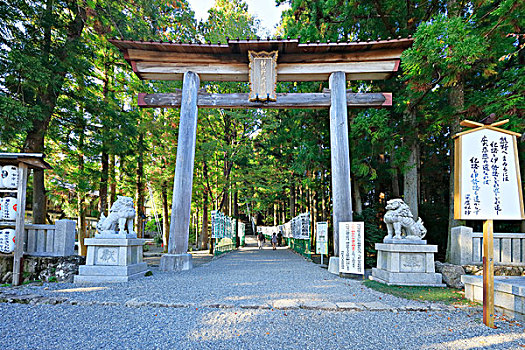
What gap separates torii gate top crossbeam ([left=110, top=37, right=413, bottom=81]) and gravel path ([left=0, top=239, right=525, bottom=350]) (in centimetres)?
634

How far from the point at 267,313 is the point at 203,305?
1.00 metres

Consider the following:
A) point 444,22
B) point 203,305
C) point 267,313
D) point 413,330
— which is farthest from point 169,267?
point 444,22

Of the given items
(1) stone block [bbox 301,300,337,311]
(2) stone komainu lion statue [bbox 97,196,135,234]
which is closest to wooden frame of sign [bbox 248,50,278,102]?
(2) stone komainu lion statue [bbox 97,196,135,234]

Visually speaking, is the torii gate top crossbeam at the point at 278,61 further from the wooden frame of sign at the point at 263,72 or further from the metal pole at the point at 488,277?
the metal pole at the point at 488,277

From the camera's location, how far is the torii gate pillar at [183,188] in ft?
26.6

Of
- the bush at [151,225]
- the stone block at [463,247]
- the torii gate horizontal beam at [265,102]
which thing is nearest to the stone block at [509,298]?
the stone block at [463,247]

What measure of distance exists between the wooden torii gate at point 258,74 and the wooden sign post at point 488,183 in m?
4.09

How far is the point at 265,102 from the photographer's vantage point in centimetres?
902

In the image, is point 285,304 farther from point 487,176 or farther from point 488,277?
point 487,176

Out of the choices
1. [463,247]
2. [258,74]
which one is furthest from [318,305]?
[258,74]

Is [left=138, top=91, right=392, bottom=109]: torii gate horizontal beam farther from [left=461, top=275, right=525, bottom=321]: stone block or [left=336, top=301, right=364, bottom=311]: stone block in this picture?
[left=336, top=301, right=364, bottom=311]: stone block

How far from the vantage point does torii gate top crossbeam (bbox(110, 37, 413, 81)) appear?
8.52m

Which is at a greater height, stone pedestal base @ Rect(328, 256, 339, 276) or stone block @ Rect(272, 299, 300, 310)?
stone block @ Rect(272, 299, 300, 310)

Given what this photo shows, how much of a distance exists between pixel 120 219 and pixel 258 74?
5501 millimetres
